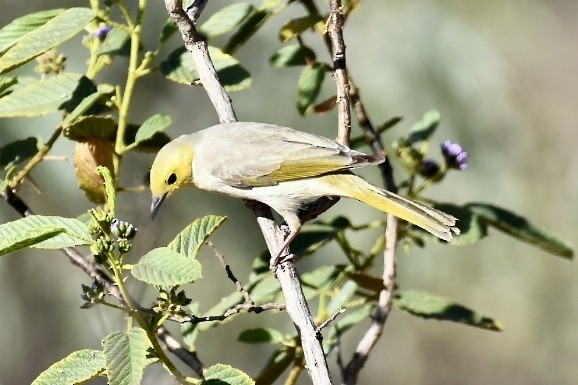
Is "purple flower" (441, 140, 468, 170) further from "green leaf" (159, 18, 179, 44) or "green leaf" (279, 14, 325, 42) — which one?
"green leaf" (159, 18, 179, 44)

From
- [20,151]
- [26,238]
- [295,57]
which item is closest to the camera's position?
[26,238]

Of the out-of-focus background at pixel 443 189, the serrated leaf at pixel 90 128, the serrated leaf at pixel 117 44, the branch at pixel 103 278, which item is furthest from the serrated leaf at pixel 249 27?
the out-of-focus background at pixel 443 189

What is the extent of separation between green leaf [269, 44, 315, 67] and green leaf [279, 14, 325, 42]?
101 millimetres

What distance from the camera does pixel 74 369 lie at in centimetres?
157

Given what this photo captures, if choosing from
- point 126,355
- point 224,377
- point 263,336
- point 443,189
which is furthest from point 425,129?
point 443,189

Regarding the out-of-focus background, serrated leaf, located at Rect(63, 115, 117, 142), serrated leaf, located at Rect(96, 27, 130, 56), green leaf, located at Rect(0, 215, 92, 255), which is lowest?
the out-of-focus background

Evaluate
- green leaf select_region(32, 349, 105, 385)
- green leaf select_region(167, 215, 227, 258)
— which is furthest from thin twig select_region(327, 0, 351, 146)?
green leaf select_region(32, 349, 105, 385)

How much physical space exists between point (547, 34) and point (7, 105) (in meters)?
6.71

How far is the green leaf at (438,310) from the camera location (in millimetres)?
2178

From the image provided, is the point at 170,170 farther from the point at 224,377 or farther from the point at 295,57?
the point at 224,377

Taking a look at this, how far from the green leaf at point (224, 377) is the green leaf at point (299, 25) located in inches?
37.2

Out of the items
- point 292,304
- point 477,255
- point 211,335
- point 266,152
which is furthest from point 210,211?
point 292,304

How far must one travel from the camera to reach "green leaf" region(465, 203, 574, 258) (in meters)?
2.26

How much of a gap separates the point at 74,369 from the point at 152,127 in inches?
25.0
